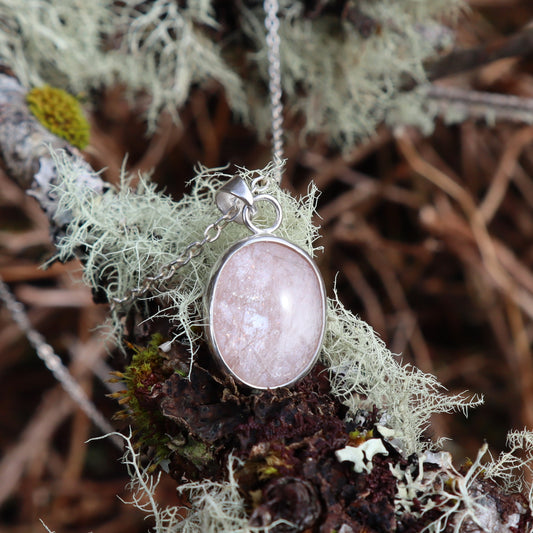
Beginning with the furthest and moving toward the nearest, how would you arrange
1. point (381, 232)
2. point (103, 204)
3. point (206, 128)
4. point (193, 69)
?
1. point (381, 232)
2. point (206, 128)
3. point (193, 69)
4. point (103, 204)

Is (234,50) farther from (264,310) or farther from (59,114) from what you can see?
(264,310)

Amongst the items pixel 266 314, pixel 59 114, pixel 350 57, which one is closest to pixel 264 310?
pixel 266 314

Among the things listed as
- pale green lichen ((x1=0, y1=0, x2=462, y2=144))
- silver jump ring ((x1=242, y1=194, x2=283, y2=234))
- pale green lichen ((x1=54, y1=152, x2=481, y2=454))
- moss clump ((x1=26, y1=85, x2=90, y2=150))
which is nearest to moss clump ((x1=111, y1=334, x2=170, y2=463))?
pale green lichen ((x1=54, y1=152, x2=481, y2=454))

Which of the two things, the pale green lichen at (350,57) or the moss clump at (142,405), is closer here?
the moss clump at (142,405)

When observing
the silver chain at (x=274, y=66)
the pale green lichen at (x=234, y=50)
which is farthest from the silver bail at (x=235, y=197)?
the pale green lichen at (x=234, y=50)

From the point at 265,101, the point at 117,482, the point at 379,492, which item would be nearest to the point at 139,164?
the point at 265,101

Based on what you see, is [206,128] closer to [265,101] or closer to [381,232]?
[265,101]

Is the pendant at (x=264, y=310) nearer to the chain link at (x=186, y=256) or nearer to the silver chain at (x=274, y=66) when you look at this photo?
the chain link at (x=186, y=256)
